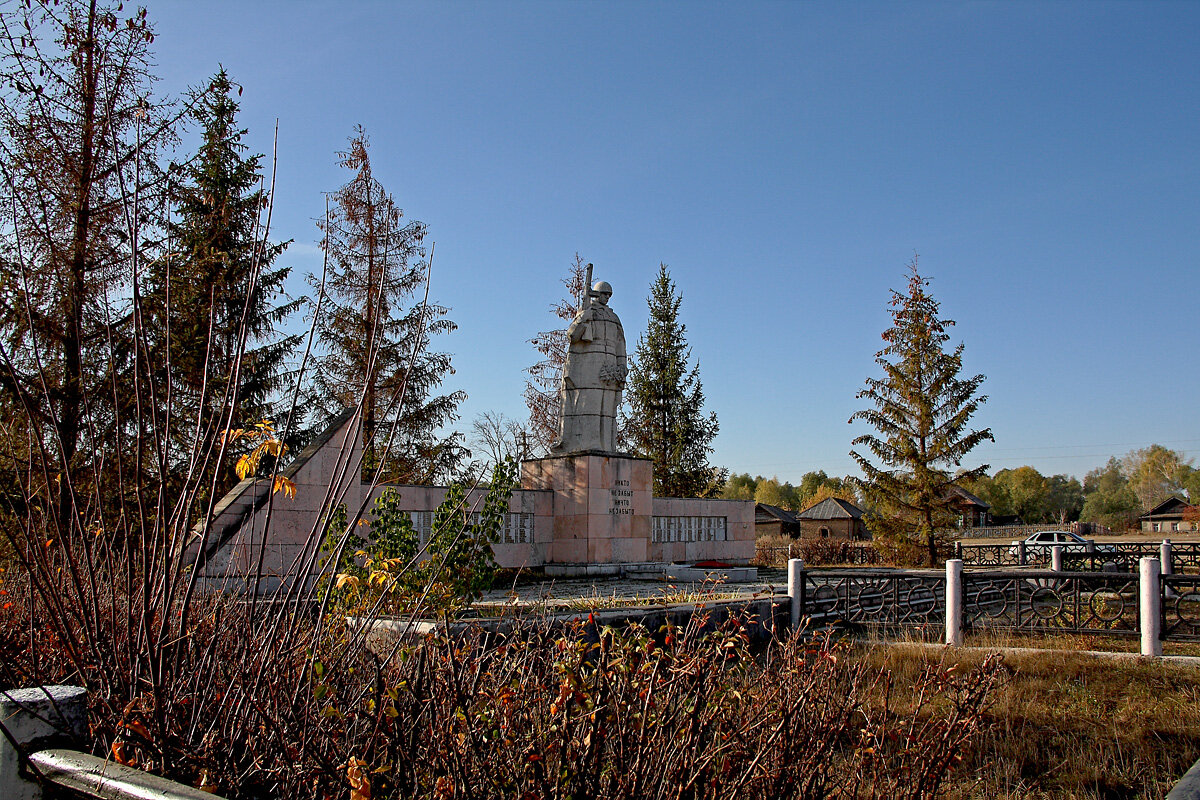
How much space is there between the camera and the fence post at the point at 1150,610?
8805 millimetres

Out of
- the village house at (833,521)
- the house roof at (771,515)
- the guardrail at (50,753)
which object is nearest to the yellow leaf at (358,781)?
the guardrail at (50,753)

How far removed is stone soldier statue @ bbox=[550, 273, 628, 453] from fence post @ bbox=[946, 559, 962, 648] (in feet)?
23.2

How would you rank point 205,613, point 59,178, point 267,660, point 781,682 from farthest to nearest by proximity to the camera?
point 59,178, point 205,613, point 781,682, point 267,660

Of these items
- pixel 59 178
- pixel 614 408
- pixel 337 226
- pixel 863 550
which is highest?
pixel 337 226

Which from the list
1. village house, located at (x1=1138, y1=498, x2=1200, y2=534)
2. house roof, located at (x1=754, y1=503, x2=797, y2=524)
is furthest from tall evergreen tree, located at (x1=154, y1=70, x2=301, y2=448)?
village house, located at (x1=1138, y1=498, x2=1200, y2=534)

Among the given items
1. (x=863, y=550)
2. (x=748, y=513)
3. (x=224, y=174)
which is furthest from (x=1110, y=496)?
(x=224, y=174)

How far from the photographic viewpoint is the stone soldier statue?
15.7 meters

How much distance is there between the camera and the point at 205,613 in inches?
182

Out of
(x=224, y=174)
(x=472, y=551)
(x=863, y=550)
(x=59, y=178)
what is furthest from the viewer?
(x=863, y=550)

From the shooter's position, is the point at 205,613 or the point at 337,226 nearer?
the point at 205,613

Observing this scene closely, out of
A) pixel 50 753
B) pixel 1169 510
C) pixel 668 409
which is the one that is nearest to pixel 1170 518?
pixel 1169 510

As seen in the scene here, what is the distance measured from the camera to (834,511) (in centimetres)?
4934

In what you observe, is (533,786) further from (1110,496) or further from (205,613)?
(1110,496)

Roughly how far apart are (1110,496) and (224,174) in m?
105
